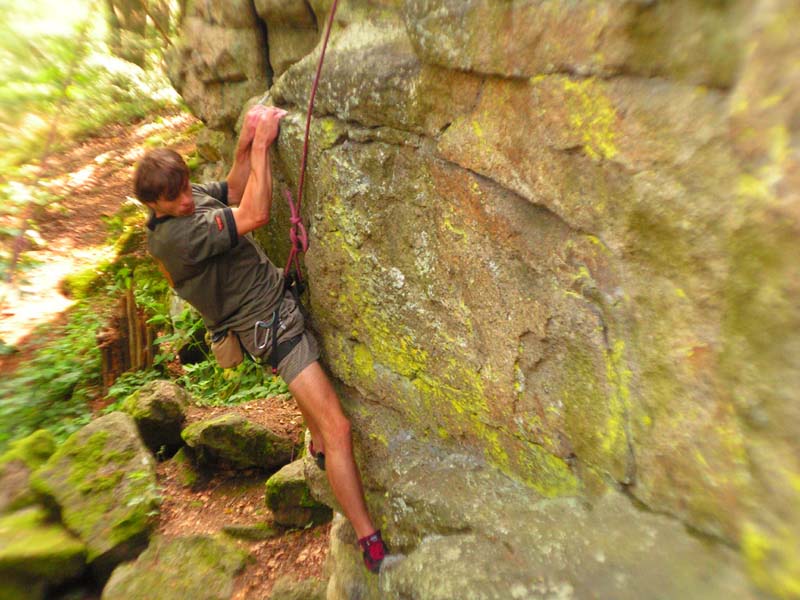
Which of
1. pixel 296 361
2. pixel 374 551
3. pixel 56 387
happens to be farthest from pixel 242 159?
pixel 56 387

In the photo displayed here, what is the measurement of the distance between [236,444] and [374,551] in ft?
9.30

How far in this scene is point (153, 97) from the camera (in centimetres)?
1369

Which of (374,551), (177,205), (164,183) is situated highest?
(164,183)

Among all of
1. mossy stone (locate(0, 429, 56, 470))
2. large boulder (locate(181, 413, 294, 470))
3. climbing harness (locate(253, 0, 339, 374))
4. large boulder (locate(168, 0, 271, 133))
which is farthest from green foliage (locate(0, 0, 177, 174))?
climbing harness (locate(253, 0, 339, 374))

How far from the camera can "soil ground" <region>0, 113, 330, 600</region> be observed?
5.07m

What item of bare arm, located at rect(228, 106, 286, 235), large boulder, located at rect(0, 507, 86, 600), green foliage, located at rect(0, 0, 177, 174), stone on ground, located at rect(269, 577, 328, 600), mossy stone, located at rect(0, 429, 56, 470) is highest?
green foliage, located at rect(0, 0, 177, 174)

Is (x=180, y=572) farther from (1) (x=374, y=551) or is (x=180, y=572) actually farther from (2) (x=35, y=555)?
(1) (x=374, y=551)

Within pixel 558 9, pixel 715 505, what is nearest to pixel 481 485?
pixel 715 505

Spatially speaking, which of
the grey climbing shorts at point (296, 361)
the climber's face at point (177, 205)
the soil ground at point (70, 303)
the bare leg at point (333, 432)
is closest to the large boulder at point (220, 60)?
the climber's face at point (177, 205)

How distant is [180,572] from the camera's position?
4359 millimetres

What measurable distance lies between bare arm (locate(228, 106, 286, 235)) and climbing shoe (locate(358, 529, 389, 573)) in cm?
200

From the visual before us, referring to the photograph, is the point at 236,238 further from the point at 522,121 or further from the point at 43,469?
the point at 43,469

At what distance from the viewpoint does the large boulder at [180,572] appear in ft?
13.6

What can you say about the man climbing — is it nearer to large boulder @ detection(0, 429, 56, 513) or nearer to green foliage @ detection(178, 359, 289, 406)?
large boulder @ detection(0, 429, 56, 513)
